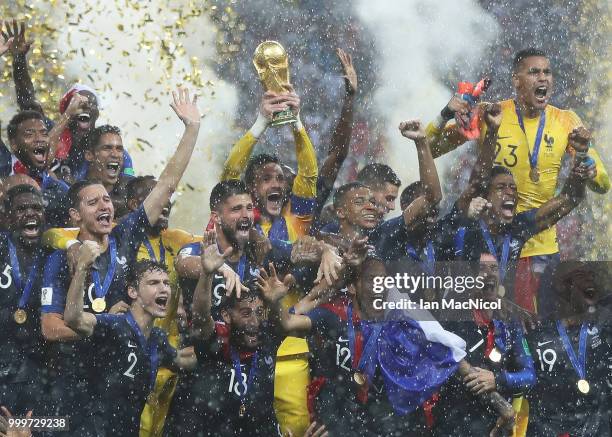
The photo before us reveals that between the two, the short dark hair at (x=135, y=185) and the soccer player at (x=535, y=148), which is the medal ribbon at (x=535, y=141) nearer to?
the soccer player at (x=535, y=148)

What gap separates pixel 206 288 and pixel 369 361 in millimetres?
863

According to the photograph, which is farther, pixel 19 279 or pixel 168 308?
pixel 168 308

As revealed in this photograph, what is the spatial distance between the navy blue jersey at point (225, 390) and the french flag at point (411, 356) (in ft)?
1.61

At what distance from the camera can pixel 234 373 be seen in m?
7.40

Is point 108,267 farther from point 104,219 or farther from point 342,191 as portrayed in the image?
point 342,191

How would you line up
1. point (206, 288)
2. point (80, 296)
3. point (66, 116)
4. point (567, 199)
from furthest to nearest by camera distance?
point (567, 199), point (66, 116), point (206, 288), point (80, 296)

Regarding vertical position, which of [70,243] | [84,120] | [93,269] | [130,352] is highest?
[84,120]

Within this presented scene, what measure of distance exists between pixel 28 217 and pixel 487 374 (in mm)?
2289

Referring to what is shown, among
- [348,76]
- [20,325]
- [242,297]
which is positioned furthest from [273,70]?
[20,325]

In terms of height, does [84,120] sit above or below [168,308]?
above

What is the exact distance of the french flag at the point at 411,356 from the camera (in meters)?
7.47

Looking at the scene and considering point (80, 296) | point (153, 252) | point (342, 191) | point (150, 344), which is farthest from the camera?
point (342, 191)

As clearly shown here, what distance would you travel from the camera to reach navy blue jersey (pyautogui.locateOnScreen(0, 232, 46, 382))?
730cm

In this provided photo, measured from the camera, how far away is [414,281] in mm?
7625
